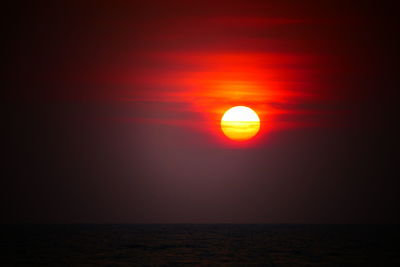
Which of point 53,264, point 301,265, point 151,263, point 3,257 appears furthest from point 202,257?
point 3,257

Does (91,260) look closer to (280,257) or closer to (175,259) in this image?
(175,259)

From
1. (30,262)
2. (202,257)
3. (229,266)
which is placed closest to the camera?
(229,266)

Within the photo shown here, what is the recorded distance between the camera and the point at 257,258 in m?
63.2

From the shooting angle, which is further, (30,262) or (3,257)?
(3,257)

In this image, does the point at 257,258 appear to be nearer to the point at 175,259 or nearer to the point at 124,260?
the point at 175,259

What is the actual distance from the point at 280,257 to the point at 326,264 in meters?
9.14

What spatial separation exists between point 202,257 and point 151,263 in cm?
850

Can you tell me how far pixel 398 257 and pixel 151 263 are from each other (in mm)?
30511

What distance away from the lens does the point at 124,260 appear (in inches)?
2280

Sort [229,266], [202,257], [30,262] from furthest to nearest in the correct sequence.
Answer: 1. [202,257]
2. [30,262]
3. [229,266]

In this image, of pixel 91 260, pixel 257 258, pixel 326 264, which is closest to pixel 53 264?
pixel 91 260

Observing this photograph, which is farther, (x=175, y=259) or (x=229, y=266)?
(x=175, y=259)

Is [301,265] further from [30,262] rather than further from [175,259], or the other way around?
[30,262]

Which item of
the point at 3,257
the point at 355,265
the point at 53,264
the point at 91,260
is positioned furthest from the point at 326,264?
the point at 3,257
